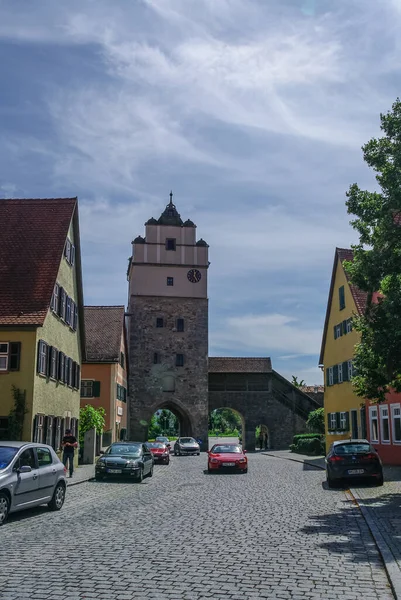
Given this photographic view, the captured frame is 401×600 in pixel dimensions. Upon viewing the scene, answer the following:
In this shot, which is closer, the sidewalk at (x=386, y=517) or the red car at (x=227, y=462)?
the sidewalk at (x=386, y=517)

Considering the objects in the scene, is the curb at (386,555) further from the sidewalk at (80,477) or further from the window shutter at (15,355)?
the window shutter at (15,355)

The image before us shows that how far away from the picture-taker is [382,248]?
54.1 ft

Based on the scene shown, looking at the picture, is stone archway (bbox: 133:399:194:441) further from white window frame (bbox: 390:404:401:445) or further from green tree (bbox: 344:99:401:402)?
green tree (bbox: 344:99:401:402)

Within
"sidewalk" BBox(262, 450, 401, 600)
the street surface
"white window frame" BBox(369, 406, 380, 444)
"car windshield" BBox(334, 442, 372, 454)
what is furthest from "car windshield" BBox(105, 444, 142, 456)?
"white window frame" BBox(369, 406, 380, 444)

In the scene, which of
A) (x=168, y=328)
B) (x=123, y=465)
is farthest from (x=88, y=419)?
(x=168, y=328)

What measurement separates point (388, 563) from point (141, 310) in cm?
5417

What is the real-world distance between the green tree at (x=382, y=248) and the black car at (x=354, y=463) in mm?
3467

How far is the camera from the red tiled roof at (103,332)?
46938mm

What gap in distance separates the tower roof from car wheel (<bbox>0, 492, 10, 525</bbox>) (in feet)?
174

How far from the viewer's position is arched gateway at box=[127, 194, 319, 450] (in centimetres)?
5981

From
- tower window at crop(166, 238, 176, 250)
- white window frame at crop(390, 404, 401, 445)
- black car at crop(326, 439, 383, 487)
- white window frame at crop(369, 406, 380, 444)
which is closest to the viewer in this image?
black car at crop(326, 439, 383, 487)

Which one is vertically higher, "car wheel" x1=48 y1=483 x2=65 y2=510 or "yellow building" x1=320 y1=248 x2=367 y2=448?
"yellow building" x1=320 y1=248 x2=367 y2=448

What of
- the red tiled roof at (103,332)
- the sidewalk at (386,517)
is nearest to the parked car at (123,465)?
the sidewalk at (386,517)

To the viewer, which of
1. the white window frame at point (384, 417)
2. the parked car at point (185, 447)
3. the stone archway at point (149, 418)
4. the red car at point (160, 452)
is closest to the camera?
the white window frame at point (384, 417)
